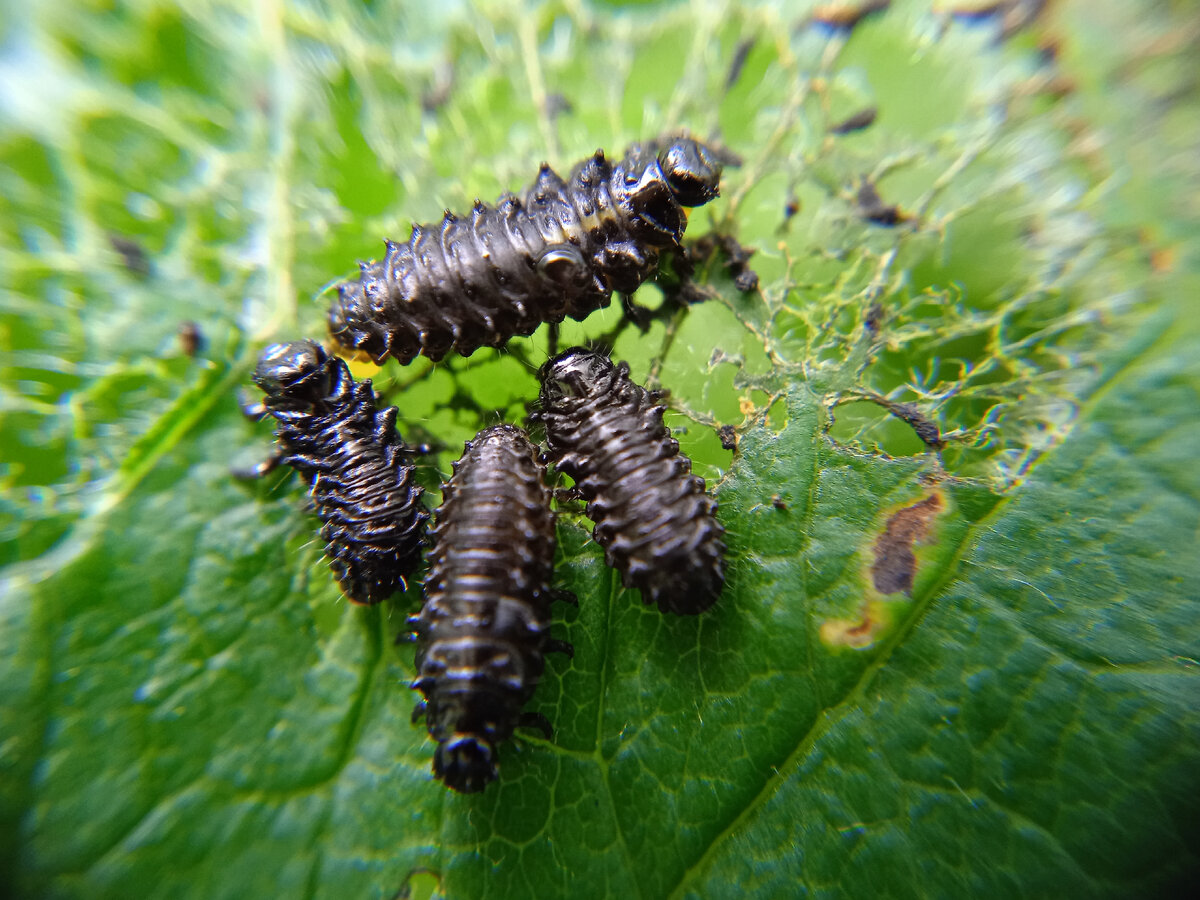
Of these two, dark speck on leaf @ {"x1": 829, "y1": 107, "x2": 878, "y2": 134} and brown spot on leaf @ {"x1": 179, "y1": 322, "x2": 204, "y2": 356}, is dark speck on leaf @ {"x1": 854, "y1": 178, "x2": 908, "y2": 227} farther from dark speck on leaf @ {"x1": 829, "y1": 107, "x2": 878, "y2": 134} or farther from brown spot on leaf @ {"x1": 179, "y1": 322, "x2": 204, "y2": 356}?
brown spot on leaf @ {"x1": 179, "y1": 322, "x2": 204, "y2": 356}

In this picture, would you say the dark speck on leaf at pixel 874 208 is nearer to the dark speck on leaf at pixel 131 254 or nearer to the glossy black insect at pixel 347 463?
the glossy black insect at pixel 347 463

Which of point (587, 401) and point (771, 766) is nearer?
point (771, 766)

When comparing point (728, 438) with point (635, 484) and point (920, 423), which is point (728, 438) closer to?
point (635, 484)

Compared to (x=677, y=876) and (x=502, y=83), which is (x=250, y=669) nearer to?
(x=677, y=876)

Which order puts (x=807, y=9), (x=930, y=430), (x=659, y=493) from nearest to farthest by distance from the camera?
1. (x=659, y=493)
2. (x=930, y=430)
3. (x=807, y=9)

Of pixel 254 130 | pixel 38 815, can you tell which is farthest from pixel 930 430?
pixel 38 815
